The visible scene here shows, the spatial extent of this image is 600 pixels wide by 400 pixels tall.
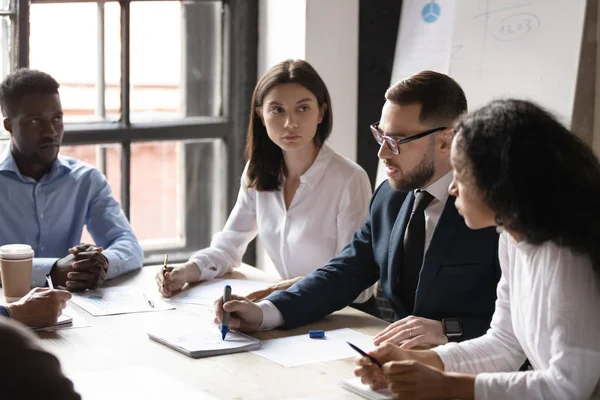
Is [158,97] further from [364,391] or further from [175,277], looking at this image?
[364,391]

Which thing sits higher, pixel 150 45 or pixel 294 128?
pixel 150 45

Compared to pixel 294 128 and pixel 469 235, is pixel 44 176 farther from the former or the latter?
pixel 469 235

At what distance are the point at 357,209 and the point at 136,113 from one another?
1.27 metres

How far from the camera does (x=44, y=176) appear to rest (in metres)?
3.11

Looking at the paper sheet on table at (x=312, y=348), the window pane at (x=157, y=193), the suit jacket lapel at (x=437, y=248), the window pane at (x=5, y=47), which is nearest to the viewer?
the paper sheet on table at (x=312, y=348)

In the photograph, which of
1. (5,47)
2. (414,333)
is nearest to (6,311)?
(414,333)

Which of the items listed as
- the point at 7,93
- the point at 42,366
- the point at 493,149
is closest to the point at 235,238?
the point at 7,93

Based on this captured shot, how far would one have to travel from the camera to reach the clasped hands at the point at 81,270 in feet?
8.64

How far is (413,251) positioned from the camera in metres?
2.32

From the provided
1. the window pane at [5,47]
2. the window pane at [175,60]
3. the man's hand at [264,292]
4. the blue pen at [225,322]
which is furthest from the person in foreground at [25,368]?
the window pane at [175,60]

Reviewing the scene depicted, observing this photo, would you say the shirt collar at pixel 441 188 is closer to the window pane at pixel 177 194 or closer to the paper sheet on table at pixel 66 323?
the paper sheet on table at pixel 66 323

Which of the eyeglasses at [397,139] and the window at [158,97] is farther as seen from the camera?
the window at [158,97]

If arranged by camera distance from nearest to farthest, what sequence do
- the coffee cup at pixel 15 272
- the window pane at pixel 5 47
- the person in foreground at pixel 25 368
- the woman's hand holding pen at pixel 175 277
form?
the person in foreground at pixel 25 368, the coffee cup at pixel 15 272, the woman's hand holding pen at pixel 175 277, the window pane at pixel 5 47

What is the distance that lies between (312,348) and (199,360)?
265 mm
